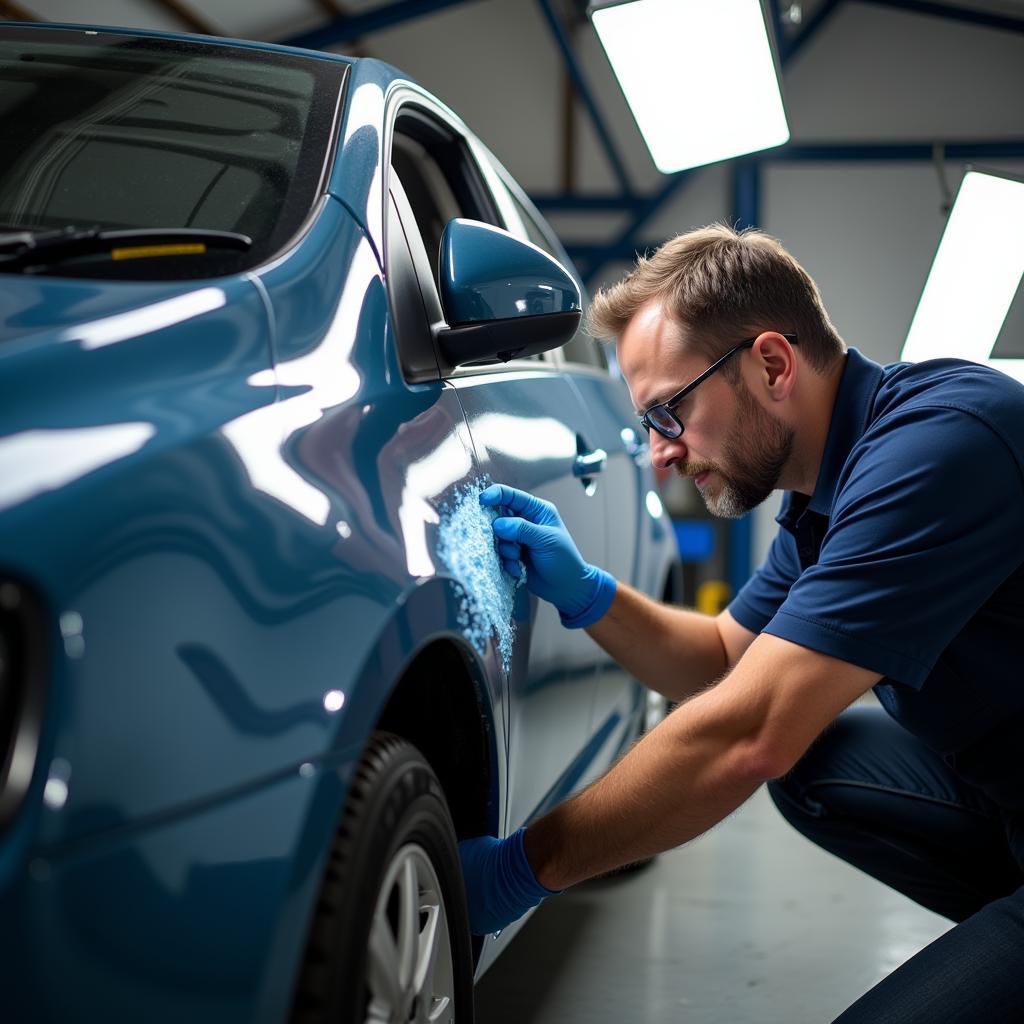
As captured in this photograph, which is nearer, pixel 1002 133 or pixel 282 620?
pixel 282 620

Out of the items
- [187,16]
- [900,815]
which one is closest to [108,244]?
[900,815]

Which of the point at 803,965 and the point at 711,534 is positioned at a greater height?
the point at 803,965

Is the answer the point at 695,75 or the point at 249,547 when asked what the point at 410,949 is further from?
the point at 695,75

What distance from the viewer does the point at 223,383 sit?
935 mm

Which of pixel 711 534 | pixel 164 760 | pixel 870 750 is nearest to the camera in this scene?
pixel 164 760

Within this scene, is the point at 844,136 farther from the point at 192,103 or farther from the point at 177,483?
the point at 177,483

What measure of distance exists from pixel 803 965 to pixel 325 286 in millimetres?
1566

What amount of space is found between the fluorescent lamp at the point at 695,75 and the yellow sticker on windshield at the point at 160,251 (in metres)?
2.02

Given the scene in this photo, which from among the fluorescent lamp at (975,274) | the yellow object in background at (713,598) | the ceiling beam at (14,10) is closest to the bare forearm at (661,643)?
the fluorescent lamp at (975,274)

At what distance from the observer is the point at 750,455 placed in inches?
66.5

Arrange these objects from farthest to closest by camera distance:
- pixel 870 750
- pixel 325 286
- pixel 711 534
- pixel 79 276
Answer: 1. pixel 711 534
2. pixel 870 750
3. pixel 325 286
4. pixel 79 276

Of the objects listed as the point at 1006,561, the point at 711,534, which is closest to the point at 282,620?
the point at 1006,561

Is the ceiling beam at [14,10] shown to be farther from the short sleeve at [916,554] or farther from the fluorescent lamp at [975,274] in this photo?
the short sleeve at [916,554]

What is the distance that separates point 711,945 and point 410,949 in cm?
133
